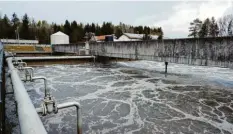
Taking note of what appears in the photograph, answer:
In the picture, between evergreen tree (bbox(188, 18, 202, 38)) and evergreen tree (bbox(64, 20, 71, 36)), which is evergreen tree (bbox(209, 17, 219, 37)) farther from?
evergreen tree (bbox(64, 20, 71, 36))

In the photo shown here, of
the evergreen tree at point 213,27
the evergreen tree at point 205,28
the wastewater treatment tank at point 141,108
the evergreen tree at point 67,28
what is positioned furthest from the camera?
the evergreen tree at point 67,28

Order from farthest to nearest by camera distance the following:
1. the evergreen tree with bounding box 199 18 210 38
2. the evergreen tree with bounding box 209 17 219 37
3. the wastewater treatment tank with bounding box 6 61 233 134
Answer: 1. the evergreen tree with bounding box 199 18 210 38
2. the evergreen tree with bounding box 209 17 219 37
3. the wastewater treatment tank with bounding box 6 61 233 134

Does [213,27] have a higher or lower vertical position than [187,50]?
higher

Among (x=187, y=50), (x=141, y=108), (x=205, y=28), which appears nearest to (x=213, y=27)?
(x=205, y=28)

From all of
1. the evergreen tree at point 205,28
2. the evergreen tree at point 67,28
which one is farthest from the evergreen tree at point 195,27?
the evergreen tree at point 67,28

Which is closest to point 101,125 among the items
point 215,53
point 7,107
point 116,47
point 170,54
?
point 7,107

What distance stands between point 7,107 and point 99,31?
56.6 metres

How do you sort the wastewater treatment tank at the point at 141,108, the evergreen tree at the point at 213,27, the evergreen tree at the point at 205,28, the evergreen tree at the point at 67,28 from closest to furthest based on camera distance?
the wastewater treatment tank at the point at 141,108 → the evergreen tree at the point at 213,27 → the evergreen tree at the point at 205,28 → the evergreen tree at the point at 67,28

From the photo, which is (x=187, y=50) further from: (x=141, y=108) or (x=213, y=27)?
(x=213, y=27)

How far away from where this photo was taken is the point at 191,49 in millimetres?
11961

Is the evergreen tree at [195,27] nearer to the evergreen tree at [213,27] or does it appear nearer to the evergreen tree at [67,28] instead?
the evergreen tree at [213,27]

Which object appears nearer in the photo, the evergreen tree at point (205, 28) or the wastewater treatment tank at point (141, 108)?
Answer: the wastewater treatment tank at point (141, 108)

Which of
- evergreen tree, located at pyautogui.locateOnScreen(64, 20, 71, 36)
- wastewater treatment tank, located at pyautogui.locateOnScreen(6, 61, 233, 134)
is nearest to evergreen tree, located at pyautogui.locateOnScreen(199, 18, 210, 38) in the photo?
evergreen tree, located at pyautogui.locateOnScreen(64, 20, 71, 36)

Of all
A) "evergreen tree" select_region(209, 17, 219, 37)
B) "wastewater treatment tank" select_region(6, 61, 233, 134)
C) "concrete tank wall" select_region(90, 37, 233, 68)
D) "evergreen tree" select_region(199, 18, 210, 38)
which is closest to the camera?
"wastewater treatment tank" select_region(6, 61, 233, 134)
